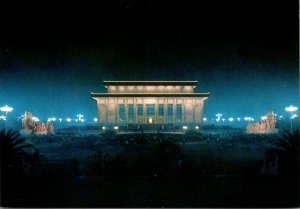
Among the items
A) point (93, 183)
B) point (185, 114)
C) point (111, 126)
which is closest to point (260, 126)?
point (185, 114)

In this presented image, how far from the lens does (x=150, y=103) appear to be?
57.9m

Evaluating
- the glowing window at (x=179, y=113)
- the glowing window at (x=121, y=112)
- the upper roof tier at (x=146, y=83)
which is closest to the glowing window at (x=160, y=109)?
the glowing window at (x=179, y=113)

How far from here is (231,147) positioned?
27.0 m

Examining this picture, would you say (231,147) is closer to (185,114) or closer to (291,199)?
(291,199)

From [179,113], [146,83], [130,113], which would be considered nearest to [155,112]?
[179,113]

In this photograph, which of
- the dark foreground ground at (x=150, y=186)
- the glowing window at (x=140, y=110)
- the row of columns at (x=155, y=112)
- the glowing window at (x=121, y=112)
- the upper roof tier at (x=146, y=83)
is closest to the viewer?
the dark foreground ground at (x=150, y=186)

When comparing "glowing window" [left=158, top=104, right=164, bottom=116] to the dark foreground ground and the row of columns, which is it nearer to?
the row of columns

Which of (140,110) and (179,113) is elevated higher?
(140,110)

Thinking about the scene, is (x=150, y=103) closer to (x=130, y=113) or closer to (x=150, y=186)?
(x=130, y=113)

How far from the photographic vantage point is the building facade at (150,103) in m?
57.0

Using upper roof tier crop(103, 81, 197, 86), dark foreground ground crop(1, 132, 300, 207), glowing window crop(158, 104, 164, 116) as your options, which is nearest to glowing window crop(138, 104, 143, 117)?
glowing window crop(158, 104, 164, 116)

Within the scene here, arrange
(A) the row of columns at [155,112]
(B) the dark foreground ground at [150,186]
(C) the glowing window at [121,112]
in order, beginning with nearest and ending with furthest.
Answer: (B) the dark foreground ground at [150,186] < (A) the row of columns at [155,112] < (C) the glowing window at [121,112]

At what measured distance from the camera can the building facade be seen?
2244 inches

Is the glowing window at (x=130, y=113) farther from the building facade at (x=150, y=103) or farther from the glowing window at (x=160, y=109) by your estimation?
the glowing window at (x=160, y=109)
